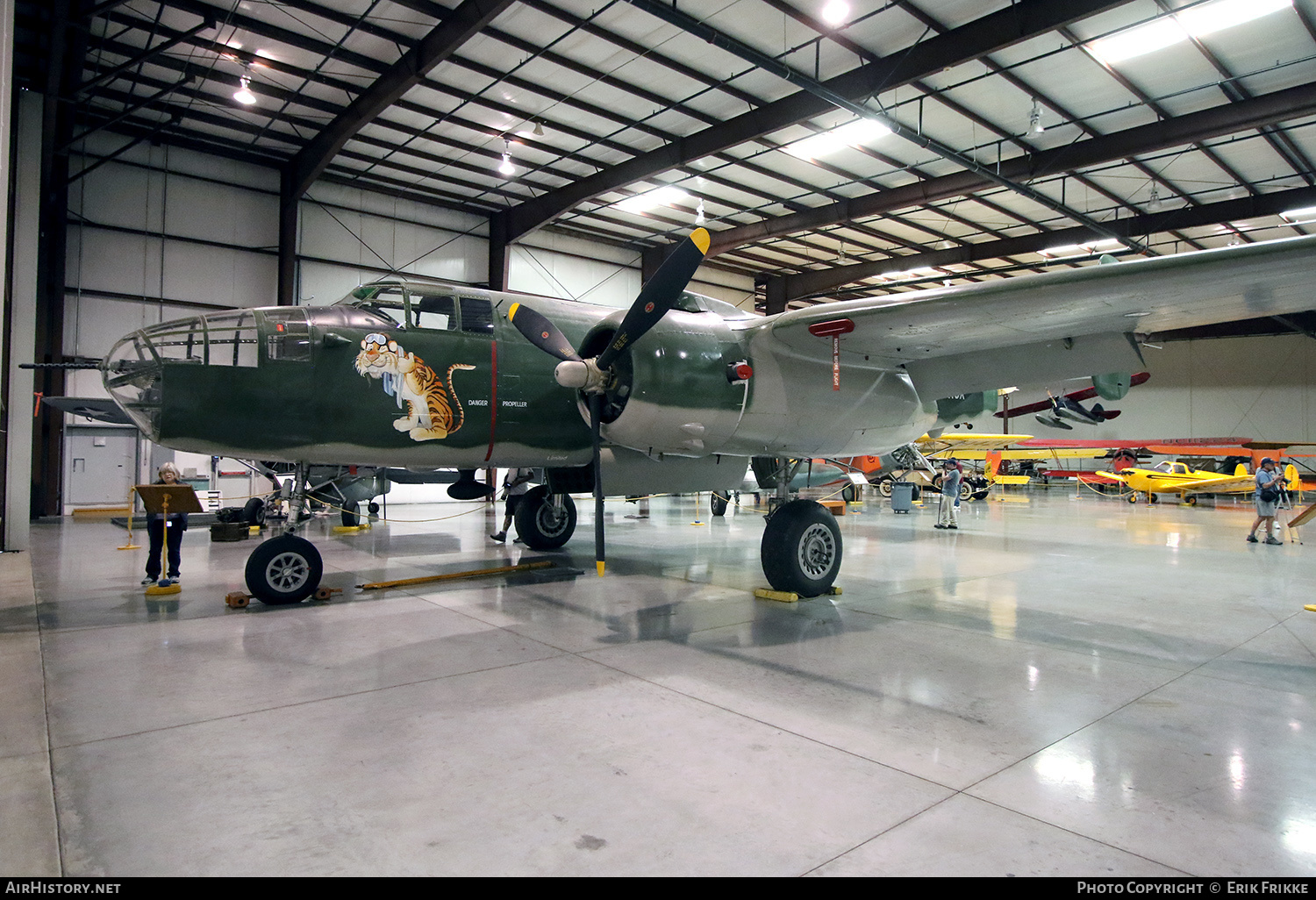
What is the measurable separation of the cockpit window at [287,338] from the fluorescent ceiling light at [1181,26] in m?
15.3

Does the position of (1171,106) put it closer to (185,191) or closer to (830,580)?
(830,580)

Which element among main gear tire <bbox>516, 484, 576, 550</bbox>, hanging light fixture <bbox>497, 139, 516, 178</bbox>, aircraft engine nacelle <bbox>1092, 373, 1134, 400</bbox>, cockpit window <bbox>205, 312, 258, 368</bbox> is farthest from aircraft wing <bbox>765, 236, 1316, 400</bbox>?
hanging light fixture <bbox>497, 139, 516, 178</bbox>

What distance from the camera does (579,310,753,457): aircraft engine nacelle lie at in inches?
277

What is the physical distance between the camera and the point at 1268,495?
46.6ft

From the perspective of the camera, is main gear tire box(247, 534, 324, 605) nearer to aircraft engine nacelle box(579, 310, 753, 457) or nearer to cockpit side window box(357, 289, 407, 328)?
cockpit side window box(357, 289, 407, 328)

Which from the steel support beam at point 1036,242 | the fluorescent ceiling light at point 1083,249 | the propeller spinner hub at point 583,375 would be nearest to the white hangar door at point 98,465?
the propeller spinner hub at point 583,375

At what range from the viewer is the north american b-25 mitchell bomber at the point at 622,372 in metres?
6.72

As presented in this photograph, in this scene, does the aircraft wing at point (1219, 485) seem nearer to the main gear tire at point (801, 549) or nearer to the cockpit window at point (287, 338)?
the main gear tire at point (801, 549)

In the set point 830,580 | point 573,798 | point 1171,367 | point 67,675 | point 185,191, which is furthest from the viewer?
point 1171,367

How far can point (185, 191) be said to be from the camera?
1989 centimetres

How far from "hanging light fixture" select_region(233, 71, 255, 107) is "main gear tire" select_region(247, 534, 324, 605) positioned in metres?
12.6

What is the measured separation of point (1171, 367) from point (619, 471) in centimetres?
4539

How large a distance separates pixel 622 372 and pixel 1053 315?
407 cm
